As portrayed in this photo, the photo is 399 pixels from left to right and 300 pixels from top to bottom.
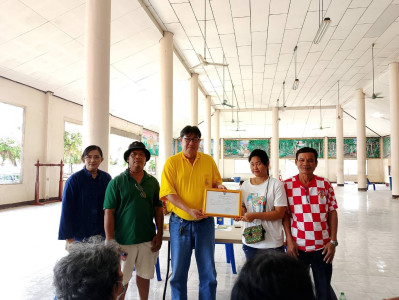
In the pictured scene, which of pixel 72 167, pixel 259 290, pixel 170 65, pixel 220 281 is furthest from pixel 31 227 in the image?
pixel 72 167

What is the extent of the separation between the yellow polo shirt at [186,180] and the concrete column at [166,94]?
560 cm

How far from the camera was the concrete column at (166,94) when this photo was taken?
7992mm

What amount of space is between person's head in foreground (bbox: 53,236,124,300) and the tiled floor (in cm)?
64

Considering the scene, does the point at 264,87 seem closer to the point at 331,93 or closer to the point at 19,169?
the point at 331,93

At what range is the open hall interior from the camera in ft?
14.0

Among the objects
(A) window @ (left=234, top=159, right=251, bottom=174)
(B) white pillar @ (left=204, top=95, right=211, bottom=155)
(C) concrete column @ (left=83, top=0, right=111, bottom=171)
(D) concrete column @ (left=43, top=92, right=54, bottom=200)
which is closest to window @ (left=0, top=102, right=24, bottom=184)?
(D) concrete column @ (left=43, top=92, right=54, bottom=200)

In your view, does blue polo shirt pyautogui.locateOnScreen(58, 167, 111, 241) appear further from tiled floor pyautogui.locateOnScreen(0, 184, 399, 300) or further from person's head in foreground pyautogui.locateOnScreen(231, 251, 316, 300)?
person's head in foreground pyautogui.locateOnScreen(231, 251, 316, 300)

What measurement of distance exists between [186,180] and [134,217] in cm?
50

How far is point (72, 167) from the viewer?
42.6 ft

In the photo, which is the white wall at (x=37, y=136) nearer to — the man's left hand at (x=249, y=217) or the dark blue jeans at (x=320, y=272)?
the man's left hand at (x=249, y=217)

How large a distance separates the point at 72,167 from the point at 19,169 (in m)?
4.08

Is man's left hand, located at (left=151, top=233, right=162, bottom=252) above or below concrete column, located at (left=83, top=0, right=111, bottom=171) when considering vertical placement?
below

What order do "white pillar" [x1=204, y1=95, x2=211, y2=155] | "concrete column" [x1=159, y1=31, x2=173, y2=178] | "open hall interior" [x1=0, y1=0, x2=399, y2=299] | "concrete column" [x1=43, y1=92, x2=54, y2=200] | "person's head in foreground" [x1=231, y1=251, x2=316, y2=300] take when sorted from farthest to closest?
"white pillar" [x1=204, y1=95, x2=211, y2=155]
"concrete column" [x1=43, y1=92, x2=54, y2=200]
"concrete column" [x1=159, y1=31, x2=173, y2=178]
"open hall interior" [x1=0, y1=0, x2=399, y2=299]
"person's head in foreground" [x1=231, y1=251, x2=316, y2=300]

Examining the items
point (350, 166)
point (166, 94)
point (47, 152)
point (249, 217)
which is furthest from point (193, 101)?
point (350, 166)
